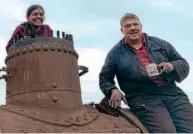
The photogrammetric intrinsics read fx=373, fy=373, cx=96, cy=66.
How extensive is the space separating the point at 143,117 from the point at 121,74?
23.6 inches

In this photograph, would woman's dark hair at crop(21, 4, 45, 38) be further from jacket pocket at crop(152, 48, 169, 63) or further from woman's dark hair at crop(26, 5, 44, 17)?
jacket pocket at crop(152, 48, 169, 63)

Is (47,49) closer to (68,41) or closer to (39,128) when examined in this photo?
(68,41)

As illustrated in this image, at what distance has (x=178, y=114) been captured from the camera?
4395 millimetres

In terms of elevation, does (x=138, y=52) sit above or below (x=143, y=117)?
above

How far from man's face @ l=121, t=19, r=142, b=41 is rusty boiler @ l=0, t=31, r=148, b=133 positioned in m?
0.73

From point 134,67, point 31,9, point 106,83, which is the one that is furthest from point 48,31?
point 134,67

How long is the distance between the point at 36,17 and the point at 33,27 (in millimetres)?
151

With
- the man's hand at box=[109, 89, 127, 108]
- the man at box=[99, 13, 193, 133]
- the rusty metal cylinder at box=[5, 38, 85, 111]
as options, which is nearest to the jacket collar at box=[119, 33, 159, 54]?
the man at box=[99, 13, 193, 133]

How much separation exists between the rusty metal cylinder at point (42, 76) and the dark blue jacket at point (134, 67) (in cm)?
44

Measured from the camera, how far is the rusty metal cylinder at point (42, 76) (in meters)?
4.34

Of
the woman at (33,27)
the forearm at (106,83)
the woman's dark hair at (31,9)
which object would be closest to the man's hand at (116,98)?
the forearm at (106,83)

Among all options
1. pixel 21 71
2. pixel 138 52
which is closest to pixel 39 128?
pixel 21 71

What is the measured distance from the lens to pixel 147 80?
448 cm

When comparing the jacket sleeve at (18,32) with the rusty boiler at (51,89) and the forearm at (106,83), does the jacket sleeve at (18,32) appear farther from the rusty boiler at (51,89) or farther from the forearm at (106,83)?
the forearm at (106,83)
